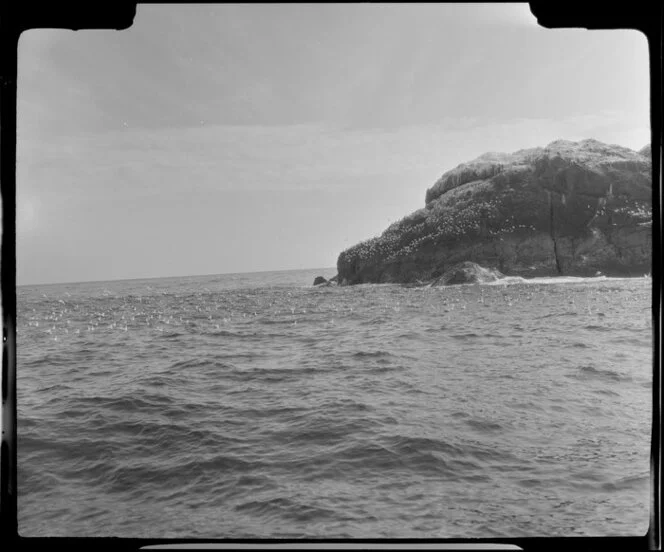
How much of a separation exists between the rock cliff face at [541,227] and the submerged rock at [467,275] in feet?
5.23

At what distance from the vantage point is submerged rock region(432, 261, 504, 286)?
42344 millimetres

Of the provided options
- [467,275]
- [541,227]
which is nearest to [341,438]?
[467,275]

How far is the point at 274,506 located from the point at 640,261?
47.5m

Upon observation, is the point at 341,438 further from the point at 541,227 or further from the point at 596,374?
the point at 541,227

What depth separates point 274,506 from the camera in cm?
495

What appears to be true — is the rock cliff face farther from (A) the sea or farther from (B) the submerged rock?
(A) the sea

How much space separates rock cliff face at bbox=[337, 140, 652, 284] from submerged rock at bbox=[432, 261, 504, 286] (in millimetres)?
1595

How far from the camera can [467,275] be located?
42.5 meters

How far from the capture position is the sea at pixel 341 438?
15.7 ft

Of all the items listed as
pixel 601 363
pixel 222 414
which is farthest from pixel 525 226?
pixel 222 414

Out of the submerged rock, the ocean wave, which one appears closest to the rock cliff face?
the submerged rock

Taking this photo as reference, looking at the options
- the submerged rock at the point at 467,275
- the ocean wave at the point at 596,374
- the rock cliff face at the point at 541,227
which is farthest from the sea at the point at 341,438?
the rock cliff face at the point at 541,227

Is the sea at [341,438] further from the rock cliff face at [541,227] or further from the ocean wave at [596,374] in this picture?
the rock cliff face at [541,227]

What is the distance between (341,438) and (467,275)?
37532 mm
